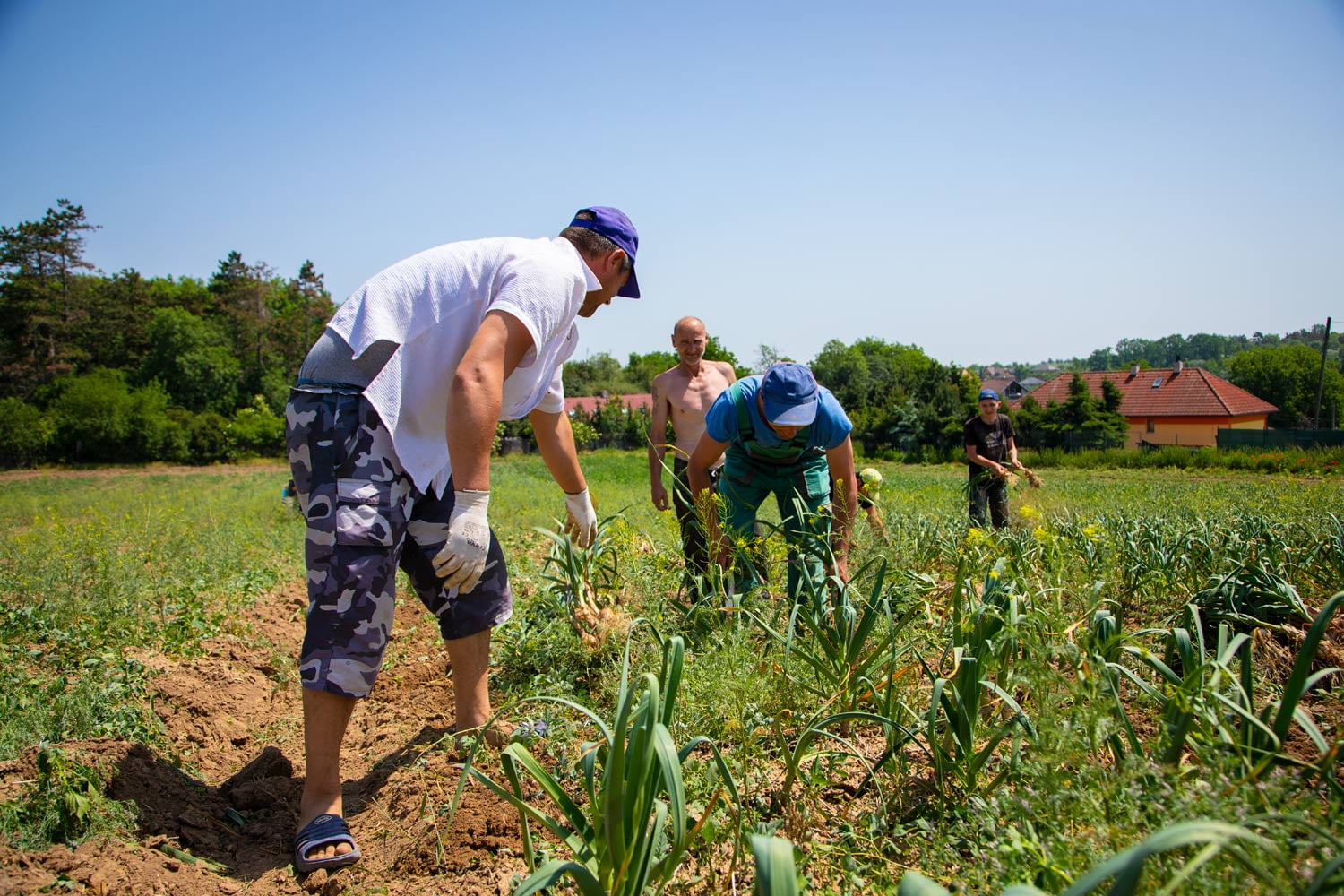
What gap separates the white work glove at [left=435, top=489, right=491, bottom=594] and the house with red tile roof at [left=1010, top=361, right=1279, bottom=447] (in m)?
40.8

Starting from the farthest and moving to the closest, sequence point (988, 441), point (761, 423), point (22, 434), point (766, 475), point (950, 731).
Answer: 1. point (22, 434)
2. point (988, 441)
3. point (766, 475)
4. point (761, 423)
5. point (950, 731)

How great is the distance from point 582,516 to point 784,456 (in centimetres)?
98

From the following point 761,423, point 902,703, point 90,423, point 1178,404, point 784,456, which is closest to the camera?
point 902,703

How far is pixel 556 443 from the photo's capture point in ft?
9.31

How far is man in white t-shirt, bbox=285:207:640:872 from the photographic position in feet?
6.62

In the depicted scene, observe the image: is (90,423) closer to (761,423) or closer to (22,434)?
(22,434)

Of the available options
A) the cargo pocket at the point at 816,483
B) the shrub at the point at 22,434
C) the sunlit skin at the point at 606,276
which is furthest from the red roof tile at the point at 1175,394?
the shrub at the point at 22,434

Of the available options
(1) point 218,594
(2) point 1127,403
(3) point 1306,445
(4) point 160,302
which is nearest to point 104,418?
(4) point 160,302

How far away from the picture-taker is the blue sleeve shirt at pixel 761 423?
11.1 feet

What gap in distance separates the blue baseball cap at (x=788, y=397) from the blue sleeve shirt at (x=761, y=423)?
11 centimetres

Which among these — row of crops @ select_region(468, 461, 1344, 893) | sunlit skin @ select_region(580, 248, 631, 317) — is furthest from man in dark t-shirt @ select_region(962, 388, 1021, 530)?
sunlit skin @ select_region(580, 248, 631, 317)

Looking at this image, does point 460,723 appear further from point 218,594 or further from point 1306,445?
point 1306,445

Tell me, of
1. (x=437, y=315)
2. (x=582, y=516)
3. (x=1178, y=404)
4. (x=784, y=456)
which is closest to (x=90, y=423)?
(x=582, y=516)

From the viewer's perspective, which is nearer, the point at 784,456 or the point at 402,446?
the point at 402,446
